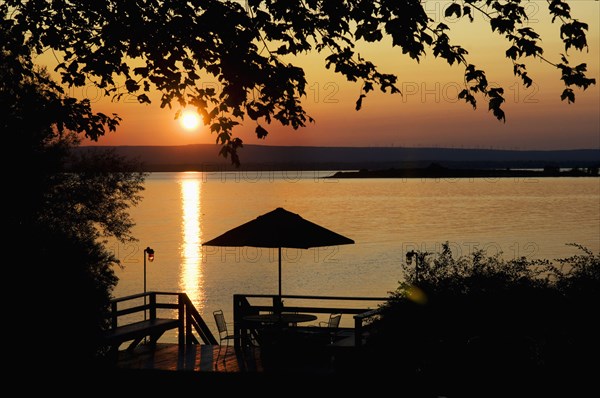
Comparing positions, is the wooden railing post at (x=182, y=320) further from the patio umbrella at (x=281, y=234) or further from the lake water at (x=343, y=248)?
the lake water at (x=343, y=248)

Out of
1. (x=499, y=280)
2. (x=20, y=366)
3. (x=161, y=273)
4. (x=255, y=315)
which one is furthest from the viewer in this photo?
(x=161, y=273)

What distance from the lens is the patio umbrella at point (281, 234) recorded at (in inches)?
594

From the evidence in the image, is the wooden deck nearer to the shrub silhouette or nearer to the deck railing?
the deck railing

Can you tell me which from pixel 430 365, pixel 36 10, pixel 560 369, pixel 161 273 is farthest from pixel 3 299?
pixel 161 273

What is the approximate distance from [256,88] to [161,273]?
61534 mm

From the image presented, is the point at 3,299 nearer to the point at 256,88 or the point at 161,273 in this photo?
the point at 256,88

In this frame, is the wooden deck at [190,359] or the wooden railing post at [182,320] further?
the wooden railing post at [182,320]

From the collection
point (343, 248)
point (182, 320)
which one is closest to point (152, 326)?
point (182, 320)

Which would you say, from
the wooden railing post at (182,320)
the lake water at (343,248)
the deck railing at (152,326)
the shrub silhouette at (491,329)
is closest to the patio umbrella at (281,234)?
the wooden railing post at (182,320)

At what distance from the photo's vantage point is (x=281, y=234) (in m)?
15.2

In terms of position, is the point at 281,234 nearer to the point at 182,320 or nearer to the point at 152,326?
the point at 182,320

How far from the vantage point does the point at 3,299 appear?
1252 centimetres

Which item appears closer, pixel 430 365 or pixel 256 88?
pixel 430 365

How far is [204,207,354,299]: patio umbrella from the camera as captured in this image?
1509 centimetres
